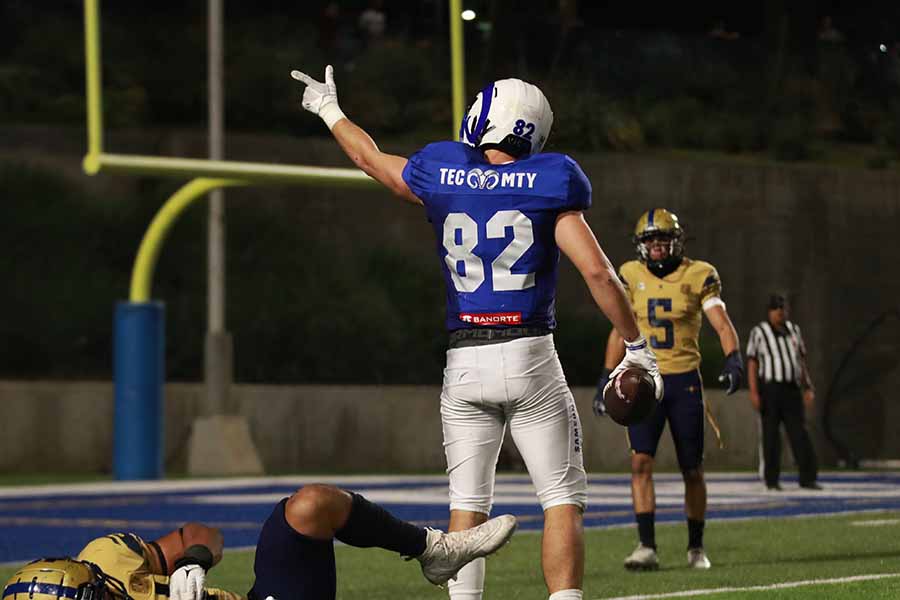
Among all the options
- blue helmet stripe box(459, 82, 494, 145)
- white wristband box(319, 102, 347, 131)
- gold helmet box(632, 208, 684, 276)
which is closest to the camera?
blue helmet stripe box(459, 82, 494, 145)

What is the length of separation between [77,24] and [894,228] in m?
11.1

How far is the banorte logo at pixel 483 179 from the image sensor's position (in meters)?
6.57

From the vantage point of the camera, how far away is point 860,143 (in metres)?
29.8

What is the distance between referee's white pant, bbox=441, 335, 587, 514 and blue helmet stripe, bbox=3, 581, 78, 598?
166 centimetres

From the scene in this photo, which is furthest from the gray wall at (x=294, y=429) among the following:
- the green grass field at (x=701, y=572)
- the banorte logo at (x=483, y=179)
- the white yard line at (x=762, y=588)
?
the banorte logo at (x=483, y=179)

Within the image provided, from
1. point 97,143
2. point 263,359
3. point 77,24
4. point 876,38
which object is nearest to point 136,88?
point 77,24

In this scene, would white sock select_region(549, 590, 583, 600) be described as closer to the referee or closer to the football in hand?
the football in hand

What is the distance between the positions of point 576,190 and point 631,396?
69 centimetres

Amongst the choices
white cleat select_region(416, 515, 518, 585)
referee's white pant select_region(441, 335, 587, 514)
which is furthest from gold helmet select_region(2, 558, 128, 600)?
referee's white pant select_region(441, 335, 587, 514)

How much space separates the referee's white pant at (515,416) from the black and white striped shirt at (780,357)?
11510mm

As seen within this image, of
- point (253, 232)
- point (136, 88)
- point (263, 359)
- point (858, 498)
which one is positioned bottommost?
point (858, 498)

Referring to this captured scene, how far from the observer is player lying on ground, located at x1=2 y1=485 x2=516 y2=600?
5.53 meters

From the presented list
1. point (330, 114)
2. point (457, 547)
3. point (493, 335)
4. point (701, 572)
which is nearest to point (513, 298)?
point (493, 335)

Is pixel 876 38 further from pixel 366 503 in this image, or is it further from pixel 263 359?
pixel 366 503
